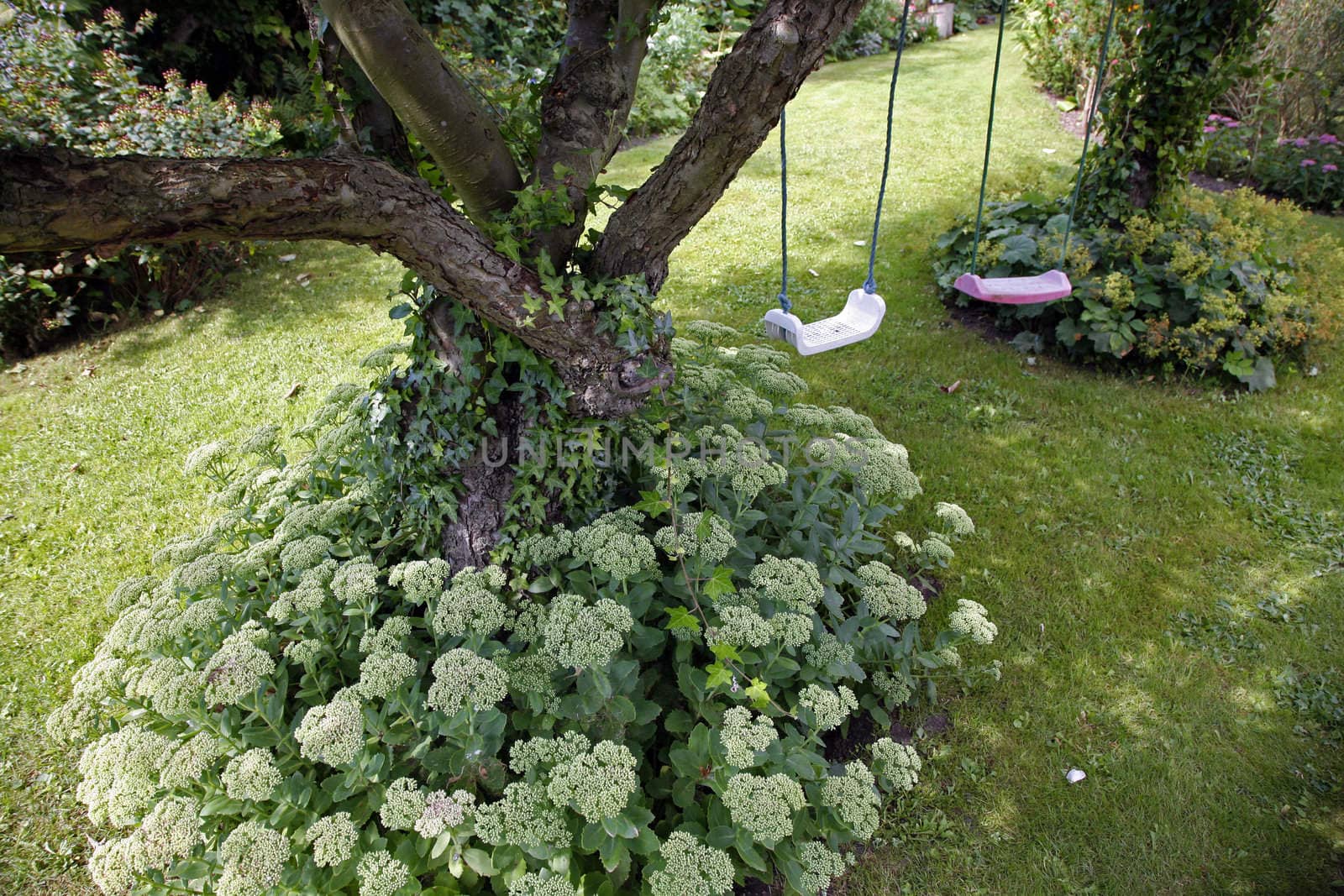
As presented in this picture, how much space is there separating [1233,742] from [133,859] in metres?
3.84

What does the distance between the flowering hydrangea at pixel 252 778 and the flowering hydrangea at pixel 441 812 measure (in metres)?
0.43

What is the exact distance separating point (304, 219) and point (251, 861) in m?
1.73

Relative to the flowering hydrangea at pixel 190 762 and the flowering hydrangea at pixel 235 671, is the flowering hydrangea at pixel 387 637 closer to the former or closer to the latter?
the flowering hydrangea at pixel 235 671

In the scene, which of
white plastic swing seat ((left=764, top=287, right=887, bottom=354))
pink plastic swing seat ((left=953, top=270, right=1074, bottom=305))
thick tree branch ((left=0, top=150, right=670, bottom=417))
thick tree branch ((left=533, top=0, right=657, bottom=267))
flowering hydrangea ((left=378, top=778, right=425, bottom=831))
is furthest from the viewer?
pink plastic swing seat ((left=953, top=270, right=1074, bottom=305))

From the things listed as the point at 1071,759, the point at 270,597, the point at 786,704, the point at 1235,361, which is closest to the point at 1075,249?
the point at 1235,361

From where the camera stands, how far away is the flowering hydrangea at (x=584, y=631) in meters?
2.09

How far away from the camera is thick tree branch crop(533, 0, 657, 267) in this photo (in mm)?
2742

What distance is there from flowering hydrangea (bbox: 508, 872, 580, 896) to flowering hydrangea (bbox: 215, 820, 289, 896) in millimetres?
616

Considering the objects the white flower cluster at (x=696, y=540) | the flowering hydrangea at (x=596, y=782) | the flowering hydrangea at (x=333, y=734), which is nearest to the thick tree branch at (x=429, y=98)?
the white flower cluster at (x=696, y=540)

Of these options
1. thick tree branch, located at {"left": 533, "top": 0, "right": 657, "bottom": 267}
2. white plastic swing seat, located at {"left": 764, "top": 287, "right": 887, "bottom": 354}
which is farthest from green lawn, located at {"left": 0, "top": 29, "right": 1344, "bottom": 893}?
thick tree branch, located at {"left": 533, "top": 0, "right": 657, "bottom": 267}

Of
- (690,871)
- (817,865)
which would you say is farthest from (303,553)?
(817,865)

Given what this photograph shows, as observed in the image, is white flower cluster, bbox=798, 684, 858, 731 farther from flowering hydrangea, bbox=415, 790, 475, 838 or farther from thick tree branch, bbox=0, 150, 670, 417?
thick tree branch, bbox=0, 150, 670, 417

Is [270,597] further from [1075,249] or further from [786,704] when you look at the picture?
[1075,249]

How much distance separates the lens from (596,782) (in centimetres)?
188
